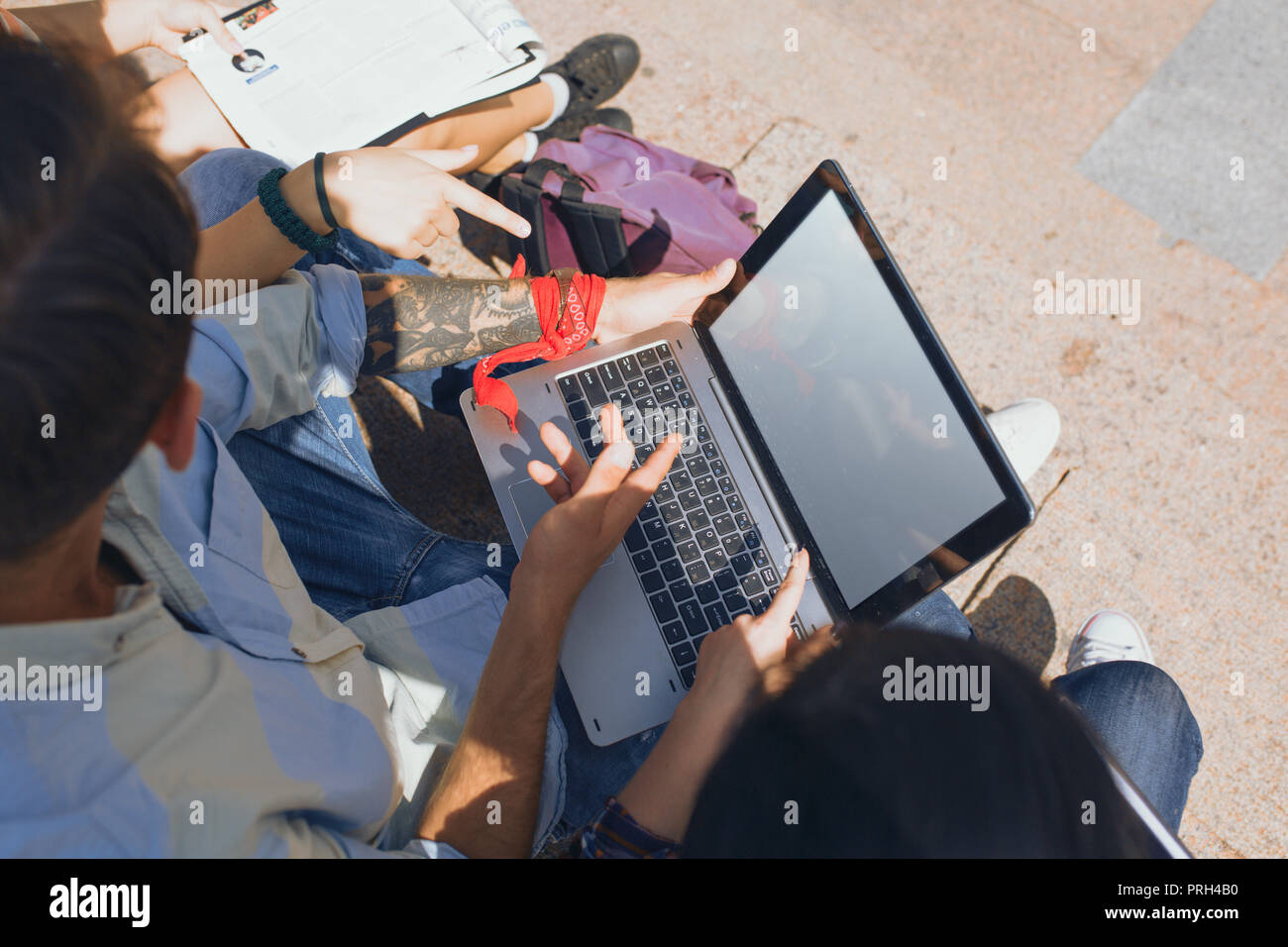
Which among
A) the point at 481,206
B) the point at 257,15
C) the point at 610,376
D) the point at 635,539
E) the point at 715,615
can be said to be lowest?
the point at 715,615

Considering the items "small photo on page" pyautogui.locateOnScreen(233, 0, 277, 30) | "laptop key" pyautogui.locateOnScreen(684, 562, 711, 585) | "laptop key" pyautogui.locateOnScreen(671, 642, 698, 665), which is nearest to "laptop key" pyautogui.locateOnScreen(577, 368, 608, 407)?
"laptop key" pyautogui.locateOnScreen(684, 562, 711, 585)

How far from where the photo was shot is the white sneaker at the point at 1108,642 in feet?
6.52

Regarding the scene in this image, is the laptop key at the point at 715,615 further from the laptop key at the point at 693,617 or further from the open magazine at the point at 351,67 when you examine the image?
the open magazine at the point at 351,67

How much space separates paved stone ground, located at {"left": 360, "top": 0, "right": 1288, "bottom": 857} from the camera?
2.13 meters

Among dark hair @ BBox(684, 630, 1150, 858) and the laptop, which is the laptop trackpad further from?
dark hair @ BBox(684, 630, 1150, 858)

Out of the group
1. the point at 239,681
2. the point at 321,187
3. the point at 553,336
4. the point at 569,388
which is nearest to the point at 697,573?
the point at 569,388

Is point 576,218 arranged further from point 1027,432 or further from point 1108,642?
point 1108,642

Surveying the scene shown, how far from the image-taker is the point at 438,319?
1.71m

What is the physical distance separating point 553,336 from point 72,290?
1.01 metres

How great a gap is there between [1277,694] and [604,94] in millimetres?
2819

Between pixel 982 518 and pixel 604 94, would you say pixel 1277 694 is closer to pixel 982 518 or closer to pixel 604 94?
pixel 982 518

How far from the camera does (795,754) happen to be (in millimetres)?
935
